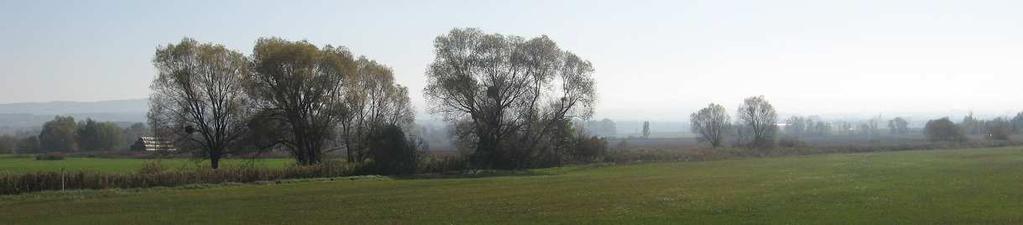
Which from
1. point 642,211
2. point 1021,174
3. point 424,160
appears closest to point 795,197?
point 642,211

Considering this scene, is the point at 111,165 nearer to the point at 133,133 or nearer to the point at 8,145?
the point at 8,145

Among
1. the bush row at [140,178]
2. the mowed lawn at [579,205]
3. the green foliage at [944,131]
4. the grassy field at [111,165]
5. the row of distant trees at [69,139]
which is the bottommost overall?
the mowed lawn at [579,205]

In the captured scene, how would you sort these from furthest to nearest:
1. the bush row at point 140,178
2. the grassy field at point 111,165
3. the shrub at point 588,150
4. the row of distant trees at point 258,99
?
1. the shrub at point 588,150
2. the row of distant trees at point 258,99
3. the grassy field at point 111,165
4. the bush row at point 140,178

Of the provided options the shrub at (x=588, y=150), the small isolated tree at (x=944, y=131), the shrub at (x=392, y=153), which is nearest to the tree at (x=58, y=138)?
the shrub at (x=392, y=153)

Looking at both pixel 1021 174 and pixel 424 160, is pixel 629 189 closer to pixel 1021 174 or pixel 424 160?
pixel 1021 174

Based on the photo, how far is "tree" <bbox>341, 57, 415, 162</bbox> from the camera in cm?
7431

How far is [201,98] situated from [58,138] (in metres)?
81.8

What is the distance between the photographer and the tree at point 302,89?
67.6 metres

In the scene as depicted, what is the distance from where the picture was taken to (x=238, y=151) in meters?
69.3

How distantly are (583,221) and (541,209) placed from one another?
154 inches

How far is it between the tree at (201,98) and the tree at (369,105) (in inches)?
387

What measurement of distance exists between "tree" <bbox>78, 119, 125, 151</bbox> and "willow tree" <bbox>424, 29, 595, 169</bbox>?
3528 inches

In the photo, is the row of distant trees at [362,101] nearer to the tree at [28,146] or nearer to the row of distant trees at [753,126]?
the row of distant trees at [753,126]

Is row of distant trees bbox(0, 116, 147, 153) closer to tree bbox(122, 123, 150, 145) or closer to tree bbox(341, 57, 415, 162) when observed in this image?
tree bbox(122, 123, 150, 145)
